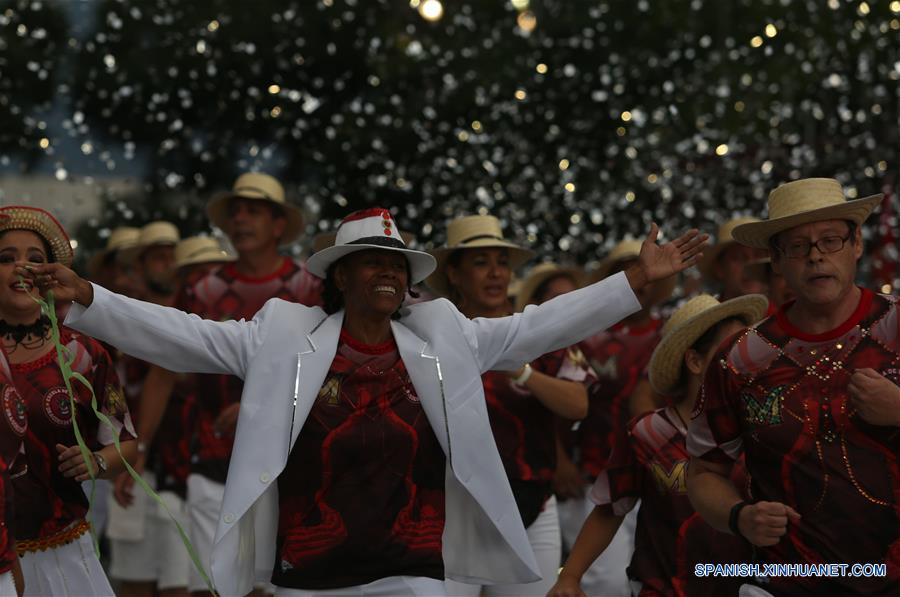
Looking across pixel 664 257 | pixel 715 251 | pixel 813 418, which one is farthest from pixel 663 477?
pixel 715 251

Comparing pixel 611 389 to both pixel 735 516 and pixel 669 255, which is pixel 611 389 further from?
pixel 735 516

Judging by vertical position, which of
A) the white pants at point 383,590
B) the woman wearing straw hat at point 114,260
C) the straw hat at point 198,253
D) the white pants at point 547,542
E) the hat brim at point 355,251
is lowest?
the white pants at point 383,590

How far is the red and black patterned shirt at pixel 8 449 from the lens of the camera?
4867 millimetres

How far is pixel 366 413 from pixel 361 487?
278 mm

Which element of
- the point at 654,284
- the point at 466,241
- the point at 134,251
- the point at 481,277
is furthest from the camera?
the point at 134,251

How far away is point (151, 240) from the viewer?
1165 centimetres

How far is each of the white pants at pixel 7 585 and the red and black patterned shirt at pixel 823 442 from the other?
8.35 feet

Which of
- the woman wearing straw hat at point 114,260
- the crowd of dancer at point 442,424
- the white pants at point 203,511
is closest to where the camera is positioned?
the crowd of dancer at point 442,424

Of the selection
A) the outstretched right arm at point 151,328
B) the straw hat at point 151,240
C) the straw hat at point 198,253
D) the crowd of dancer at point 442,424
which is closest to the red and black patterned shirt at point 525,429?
the crowd of dancer at point 442,424

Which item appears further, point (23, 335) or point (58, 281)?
point (23, 335)

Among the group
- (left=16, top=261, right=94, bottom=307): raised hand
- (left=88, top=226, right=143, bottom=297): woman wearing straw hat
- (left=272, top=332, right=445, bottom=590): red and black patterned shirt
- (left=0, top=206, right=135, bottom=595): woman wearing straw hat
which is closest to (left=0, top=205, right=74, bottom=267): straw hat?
(left=0, top=206, right=135, bottom=595): woman wearing straw hat

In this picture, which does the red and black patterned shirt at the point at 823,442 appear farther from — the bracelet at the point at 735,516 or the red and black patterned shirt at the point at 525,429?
the red and black patterned shirt at the point at 525,429

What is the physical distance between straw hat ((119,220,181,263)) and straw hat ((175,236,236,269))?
0.59m

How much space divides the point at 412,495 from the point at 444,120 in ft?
25.7
